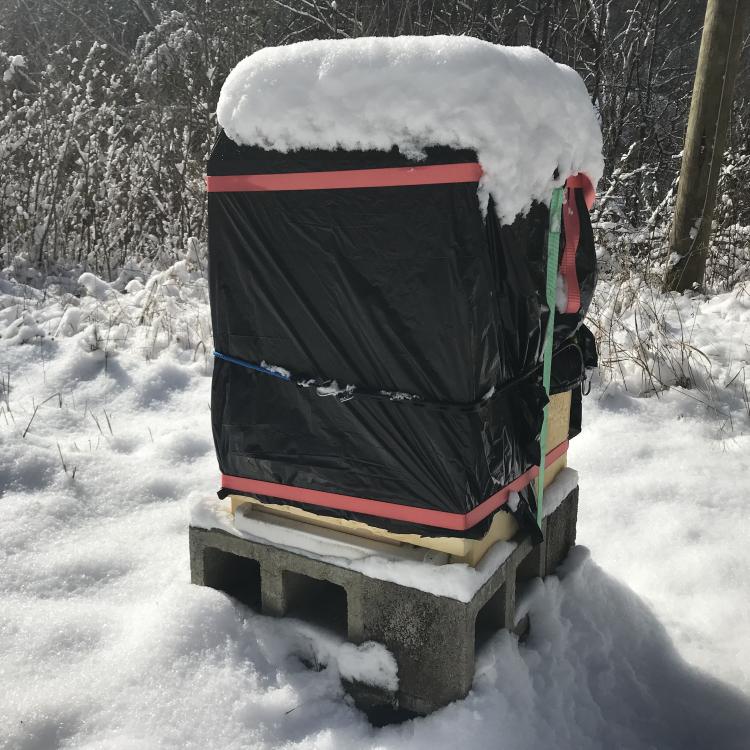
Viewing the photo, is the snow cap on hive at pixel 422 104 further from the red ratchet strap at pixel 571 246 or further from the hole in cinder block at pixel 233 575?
the hole in cinder block at pixel 233 575

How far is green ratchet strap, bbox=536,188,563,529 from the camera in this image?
1763 millimetres

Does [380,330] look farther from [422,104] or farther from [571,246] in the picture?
[571,246]

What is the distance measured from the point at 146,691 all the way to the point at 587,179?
176cm

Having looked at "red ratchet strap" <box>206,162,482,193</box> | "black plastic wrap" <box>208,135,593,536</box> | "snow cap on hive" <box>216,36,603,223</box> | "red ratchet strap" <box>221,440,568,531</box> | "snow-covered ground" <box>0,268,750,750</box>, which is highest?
"snow cap on hive" <box>216,36,603,223</box>

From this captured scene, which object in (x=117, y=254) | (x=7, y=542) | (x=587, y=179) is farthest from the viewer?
(x=117, y=254)

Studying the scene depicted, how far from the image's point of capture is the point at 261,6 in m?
8.81

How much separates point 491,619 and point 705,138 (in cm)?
370

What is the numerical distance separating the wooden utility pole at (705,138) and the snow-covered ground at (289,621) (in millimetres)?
1234

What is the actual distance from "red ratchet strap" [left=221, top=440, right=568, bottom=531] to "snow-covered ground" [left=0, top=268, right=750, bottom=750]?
349 mm

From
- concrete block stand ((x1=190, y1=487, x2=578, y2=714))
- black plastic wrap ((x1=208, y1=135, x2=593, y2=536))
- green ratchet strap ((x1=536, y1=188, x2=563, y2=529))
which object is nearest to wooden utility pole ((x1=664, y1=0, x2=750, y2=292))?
concrete block stand ((x1=190, y1=487, x2=578, y2=714))

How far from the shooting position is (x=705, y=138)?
172 inches

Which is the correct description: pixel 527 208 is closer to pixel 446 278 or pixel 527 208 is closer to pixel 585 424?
pixel 446 278

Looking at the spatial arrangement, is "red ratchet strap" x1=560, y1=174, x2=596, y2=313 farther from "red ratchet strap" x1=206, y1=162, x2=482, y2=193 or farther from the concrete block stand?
the concrete block stand

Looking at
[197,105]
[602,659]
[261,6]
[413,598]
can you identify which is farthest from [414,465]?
[261,6]
